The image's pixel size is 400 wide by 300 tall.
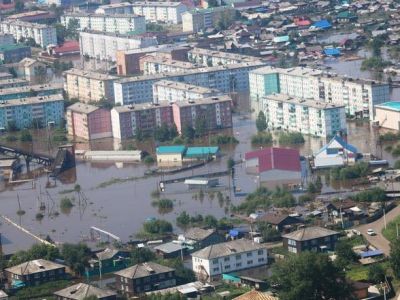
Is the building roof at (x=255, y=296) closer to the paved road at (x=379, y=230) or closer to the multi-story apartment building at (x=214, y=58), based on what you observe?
the paved road at (x=379, y=230)

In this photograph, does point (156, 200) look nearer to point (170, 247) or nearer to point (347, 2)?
point (170, 247)

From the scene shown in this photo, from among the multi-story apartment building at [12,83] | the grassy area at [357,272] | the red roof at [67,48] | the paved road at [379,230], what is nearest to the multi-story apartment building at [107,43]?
the red roof at [67,48]

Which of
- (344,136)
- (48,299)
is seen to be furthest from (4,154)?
(48,299)

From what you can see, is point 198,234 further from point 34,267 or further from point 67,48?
point 67,48

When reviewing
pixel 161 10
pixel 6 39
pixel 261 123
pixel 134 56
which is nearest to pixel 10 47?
pixel 6 39

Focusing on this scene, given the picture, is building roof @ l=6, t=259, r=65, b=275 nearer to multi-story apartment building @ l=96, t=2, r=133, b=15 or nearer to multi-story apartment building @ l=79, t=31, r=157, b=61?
multi-story apartment building @ l=79, t=31, r=157, b=61

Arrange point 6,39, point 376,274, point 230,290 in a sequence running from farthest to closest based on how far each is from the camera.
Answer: point 6,39, point 230,290, point 376,274
